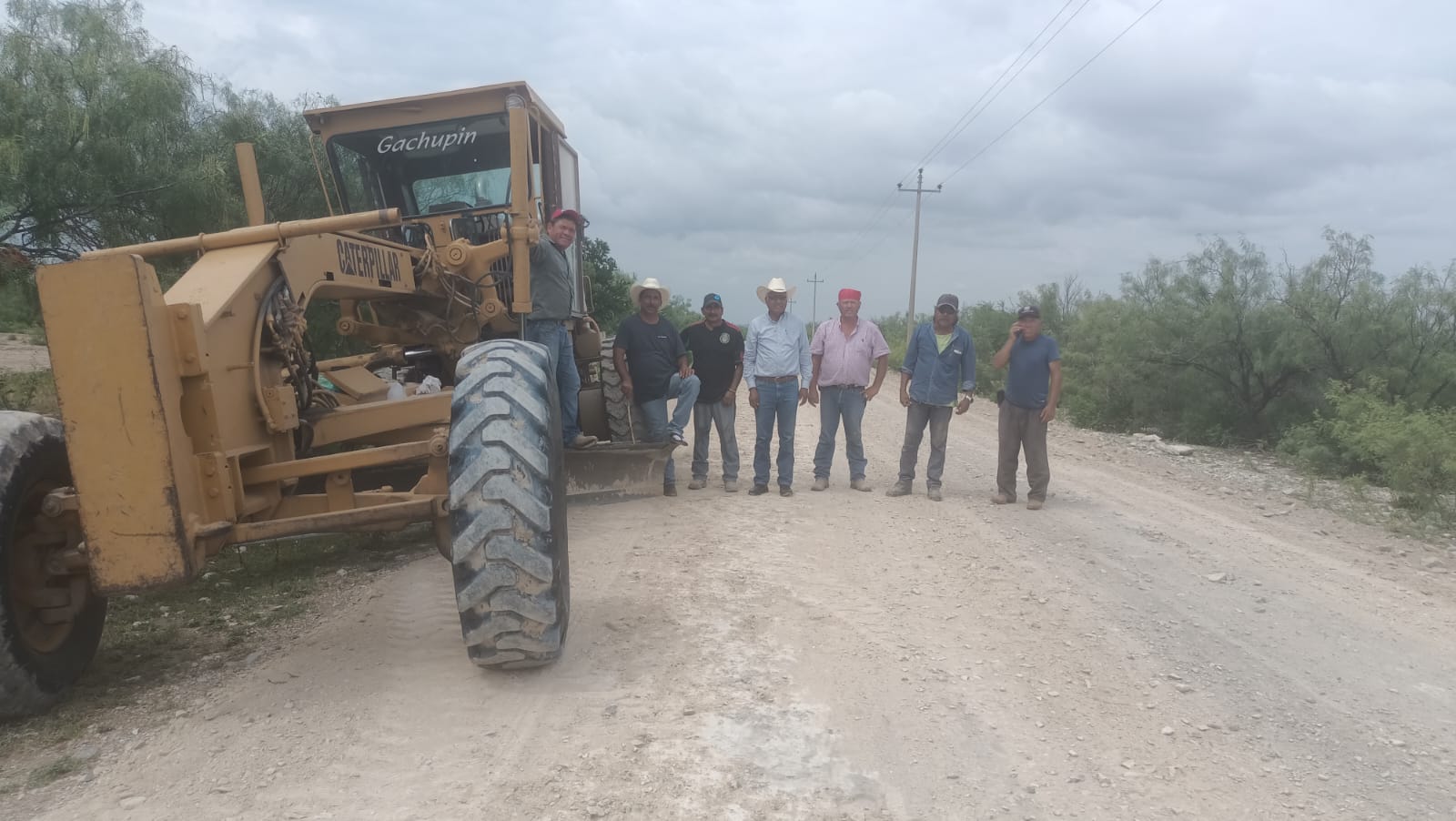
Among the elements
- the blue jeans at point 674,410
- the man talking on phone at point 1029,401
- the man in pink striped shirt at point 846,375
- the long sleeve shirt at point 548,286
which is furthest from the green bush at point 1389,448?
the long sleeve shirt at point 548,286

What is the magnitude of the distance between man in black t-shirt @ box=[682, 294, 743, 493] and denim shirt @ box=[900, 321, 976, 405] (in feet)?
4.86

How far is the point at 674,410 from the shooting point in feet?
25.5

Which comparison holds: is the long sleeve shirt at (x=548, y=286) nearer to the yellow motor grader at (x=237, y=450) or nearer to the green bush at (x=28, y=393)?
the yellow motor grader at (x=237, y=450)

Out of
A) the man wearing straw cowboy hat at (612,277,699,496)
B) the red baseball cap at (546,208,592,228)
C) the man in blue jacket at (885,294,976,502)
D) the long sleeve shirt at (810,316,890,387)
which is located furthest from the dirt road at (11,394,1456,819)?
the red baseball cap at (546,208,592,228)

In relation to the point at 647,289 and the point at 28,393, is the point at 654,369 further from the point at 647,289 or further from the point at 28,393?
the point at 28,393

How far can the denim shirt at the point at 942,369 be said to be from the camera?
26.1 feet

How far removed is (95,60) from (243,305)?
845cm

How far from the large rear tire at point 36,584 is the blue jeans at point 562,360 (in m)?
3.03

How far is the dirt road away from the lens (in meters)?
2.99

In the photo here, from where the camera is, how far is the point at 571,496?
25.1ft

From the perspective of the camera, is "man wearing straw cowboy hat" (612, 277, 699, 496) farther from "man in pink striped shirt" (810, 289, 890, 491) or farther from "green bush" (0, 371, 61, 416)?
"green bush" (0, 371, 61, 416)

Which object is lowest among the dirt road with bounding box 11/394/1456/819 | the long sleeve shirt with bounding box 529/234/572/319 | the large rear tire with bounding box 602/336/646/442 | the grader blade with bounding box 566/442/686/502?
the dirt road with bounding box 11/394/1456/819

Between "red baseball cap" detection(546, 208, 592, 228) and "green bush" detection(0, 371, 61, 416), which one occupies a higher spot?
"red baseball cap" detection(546, 208, 592, 228)

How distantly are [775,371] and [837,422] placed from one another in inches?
28.4
